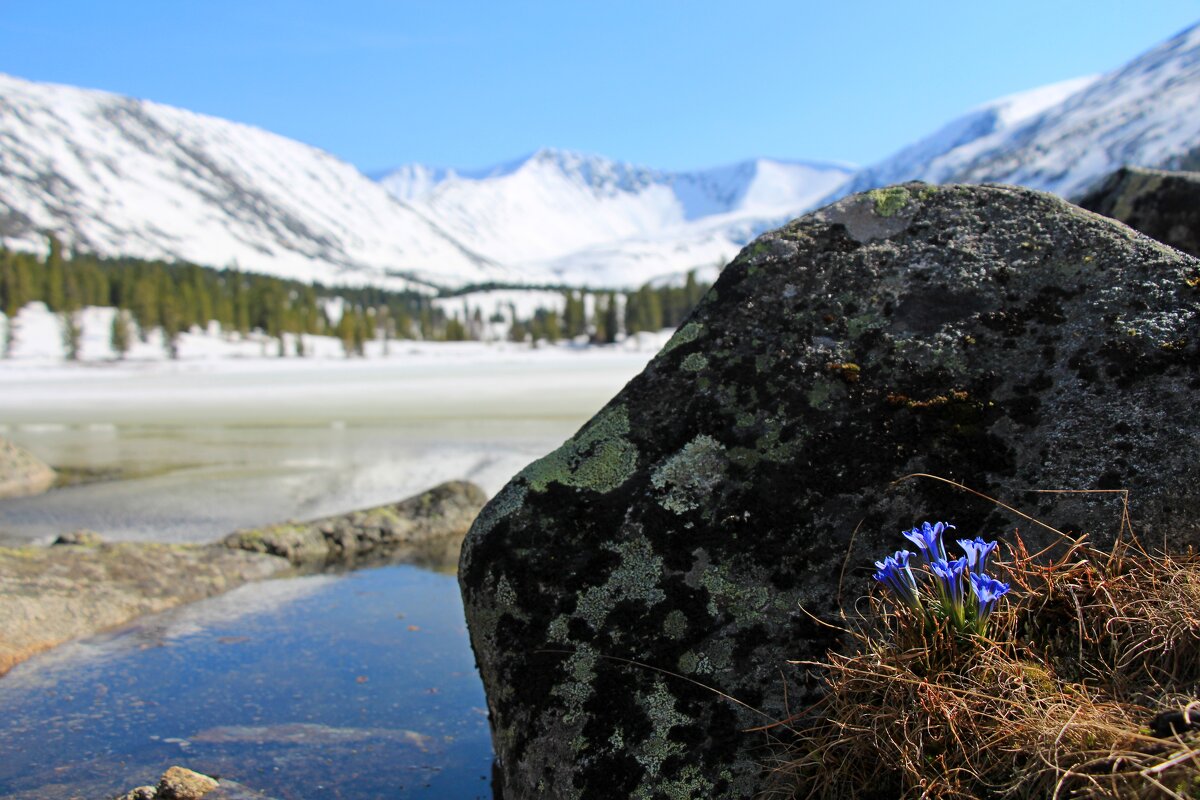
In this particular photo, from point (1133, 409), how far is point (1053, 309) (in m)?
0.62

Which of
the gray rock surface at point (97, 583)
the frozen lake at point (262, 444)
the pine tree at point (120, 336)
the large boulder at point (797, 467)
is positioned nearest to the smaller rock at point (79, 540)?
the gray rock surface at point (97, 583)

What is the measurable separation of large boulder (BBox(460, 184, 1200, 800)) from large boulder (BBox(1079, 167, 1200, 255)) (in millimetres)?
5394

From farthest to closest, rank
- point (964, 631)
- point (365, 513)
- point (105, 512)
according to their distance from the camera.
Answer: point (105, 512)
point (365, 513)
point (964, 631)

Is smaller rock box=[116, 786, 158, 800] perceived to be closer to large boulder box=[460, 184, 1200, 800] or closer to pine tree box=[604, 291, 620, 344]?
large boulder box=[460, 184, 1200, 800]

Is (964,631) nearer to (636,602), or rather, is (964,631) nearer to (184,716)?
(636,602)

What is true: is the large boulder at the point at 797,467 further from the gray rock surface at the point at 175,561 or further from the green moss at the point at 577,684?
the gray rock surface at the point at 175,561

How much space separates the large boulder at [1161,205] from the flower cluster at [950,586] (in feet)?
23.0

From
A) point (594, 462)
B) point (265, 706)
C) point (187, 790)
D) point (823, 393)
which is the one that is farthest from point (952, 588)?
point (265, 706)

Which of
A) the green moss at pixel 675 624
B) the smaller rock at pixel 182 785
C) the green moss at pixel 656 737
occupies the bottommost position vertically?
the smaller rock at pixel 182 785

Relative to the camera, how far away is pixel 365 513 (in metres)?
11.7

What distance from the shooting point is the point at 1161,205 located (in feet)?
28.2

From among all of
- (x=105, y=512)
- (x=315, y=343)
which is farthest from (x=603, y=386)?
(x=315, y=343)

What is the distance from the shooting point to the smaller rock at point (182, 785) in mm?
4056

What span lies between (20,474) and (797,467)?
1902 centimetres
